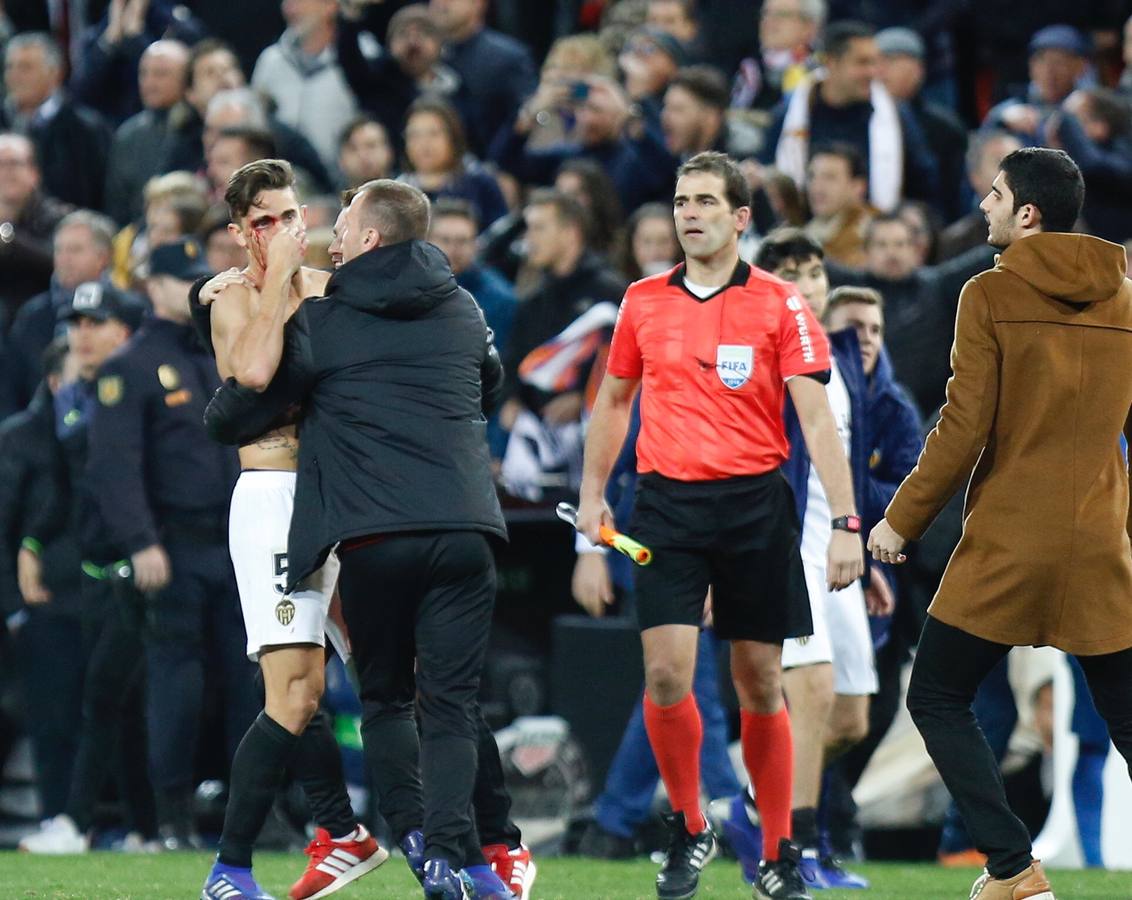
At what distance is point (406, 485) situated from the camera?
668 centimetres

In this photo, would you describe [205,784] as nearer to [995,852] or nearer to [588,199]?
[588,199]

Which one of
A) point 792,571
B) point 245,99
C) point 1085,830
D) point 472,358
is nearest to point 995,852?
point 792,571

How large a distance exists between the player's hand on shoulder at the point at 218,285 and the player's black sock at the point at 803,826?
3.03 meters

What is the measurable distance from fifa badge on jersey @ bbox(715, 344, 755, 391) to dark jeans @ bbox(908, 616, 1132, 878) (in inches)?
50.8

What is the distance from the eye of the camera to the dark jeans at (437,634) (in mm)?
6602

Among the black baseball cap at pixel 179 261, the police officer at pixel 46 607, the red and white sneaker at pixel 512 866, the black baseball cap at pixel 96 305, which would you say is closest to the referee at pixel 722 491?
the red and white sneaker at pixel 512 866

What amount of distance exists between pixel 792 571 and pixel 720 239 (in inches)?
46.1

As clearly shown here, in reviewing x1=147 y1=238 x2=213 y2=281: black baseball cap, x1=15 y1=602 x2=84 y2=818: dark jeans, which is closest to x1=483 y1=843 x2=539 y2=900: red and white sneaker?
x1=147 y1=238 x2=213 y2=281: black baseball cap

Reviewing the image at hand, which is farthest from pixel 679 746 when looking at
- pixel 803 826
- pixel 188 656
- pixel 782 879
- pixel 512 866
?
pixel 188 656

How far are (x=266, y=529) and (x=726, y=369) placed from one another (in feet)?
5.54

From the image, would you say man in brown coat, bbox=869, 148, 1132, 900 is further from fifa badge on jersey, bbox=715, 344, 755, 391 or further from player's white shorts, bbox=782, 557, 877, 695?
player's white shorts, bbox=782, 557, 877, 695

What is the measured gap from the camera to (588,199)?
12.3 metres

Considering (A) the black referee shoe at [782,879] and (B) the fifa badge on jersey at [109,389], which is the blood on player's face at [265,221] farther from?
(B) the fifa badge on jersey at [109,389]

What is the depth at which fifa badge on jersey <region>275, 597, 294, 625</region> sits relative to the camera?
7.01 metres
